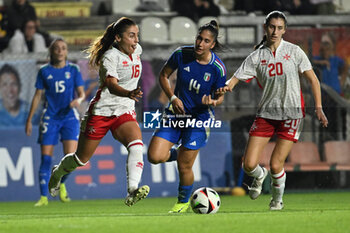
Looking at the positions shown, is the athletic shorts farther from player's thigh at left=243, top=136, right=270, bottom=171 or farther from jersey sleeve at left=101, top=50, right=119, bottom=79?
jersey sleeve at left=101, top=50, right=119, bottom=79

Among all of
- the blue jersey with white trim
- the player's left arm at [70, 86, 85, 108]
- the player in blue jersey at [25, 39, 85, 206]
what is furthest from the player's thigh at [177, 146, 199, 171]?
the player in blue jersey at [25, 39, 85, 206]

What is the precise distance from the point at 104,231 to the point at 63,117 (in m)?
5.92

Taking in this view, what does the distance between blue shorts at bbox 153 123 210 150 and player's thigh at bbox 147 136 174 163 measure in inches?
1.9

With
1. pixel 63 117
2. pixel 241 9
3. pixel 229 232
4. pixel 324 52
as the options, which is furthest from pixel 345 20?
pixel 229 232

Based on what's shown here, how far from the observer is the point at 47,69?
1191 centimetres

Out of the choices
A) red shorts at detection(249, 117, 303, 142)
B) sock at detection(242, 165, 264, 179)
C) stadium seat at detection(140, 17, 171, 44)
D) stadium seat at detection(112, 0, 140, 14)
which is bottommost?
sock at detection(242, 165, 264, 179)

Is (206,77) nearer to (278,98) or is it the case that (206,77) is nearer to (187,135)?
(187,135)

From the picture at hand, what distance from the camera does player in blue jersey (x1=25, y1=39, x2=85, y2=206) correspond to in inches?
465

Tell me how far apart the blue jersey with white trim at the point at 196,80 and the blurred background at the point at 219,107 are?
463cm

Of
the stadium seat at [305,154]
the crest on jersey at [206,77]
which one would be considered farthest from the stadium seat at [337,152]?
the crest on jersey at [206,77]

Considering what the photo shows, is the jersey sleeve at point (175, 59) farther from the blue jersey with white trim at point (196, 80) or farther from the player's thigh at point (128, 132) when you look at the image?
the player's thigh at point (128, 132)

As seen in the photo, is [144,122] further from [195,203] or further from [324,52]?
[195,203]

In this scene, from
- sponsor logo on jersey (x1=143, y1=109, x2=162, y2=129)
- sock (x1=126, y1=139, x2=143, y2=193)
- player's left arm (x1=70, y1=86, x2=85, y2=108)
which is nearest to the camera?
sock (x1=126, y1=139, x2=143, y2=193)

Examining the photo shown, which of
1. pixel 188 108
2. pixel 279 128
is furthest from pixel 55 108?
pixel 279 128
